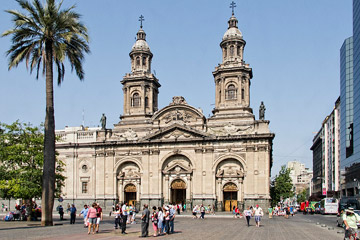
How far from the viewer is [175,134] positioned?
66.5 metres

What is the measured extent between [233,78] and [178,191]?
1920 cm

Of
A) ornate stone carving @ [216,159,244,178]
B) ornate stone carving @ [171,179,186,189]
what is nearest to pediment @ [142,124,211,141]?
ornate stone carving @ [216,159,244,178]

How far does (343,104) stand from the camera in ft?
319

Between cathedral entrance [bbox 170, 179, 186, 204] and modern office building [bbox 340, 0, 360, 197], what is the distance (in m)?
33.0

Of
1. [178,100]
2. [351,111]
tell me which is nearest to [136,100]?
[178,100]

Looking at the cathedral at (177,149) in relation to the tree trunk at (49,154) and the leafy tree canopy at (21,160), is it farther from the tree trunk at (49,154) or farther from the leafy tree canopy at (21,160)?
the tree trunk at (49,154)

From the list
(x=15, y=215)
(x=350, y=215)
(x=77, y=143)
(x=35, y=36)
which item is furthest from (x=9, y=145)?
(x=350, y=215)

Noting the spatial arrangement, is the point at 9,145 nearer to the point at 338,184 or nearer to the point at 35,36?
the point at 35,36

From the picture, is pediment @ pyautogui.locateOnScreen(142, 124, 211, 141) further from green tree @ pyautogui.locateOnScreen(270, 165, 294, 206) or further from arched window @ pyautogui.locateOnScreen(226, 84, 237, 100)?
green tree @ pyautogui.locateOnScreen(270, 165, 294, 206)

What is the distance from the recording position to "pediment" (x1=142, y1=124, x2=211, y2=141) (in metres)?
65.4

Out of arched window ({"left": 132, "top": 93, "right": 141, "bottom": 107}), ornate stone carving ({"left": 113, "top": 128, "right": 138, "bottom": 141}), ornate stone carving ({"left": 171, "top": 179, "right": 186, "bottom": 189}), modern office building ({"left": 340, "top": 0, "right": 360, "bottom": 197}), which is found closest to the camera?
ornate stone carving ({"left": 171, "top": 179, "right": 186, "bottom": 189})

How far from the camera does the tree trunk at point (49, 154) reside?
31797 mm

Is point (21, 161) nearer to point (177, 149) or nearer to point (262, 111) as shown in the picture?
point (177, 149)

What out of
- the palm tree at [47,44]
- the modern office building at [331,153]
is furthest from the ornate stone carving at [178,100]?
the modern office building at [331,153]
